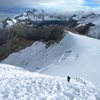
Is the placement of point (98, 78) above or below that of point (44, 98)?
below

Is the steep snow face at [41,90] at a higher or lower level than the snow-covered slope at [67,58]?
higher

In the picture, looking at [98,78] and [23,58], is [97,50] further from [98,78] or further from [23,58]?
Result: [23,58]

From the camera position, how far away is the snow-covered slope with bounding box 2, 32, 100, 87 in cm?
4004

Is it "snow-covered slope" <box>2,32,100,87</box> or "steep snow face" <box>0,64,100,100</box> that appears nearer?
"steep snow face" <box>0,64,100,100</box>

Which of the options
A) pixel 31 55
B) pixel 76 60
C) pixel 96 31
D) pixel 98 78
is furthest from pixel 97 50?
pixel 96 31

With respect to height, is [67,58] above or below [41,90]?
below

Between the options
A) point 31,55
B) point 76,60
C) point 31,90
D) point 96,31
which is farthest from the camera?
point 96,31

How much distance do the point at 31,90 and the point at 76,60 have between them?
33.2 metres

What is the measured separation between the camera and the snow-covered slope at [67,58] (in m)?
40.0

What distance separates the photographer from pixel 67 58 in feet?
173

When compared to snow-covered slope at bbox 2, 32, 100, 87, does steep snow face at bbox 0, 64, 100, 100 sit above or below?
above

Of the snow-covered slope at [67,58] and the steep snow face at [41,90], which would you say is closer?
the steep snow face at [41,90]

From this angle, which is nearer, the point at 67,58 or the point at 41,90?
the point at 41,90

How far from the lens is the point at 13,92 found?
54.5 ft
